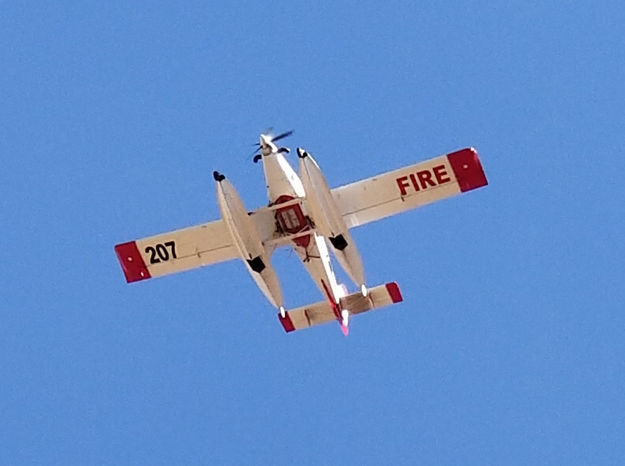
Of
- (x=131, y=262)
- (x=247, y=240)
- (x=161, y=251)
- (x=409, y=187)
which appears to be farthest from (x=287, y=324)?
(x=409, y=187)

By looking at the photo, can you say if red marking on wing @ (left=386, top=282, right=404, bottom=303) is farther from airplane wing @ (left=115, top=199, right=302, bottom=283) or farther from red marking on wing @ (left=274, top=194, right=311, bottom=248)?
airplane wing @ (left=115, top=199, right=302, bottom=283)

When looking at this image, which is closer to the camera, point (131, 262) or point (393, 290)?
point (393, 290)

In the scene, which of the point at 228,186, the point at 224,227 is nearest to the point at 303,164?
the point at 228,186

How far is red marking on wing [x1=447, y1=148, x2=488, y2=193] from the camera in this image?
3438 cm

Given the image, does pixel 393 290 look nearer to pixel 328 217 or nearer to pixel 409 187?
pixel 409 187

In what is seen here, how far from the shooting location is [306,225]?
34312 mm

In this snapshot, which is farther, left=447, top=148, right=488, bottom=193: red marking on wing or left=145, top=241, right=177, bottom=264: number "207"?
left=145, top=241, right=177, bottom=264: number "207"

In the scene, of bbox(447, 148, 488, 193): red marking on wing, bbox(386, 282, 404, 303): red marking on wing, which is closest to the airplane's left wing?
bbox(386, 282, 404, 303): red marking on wing

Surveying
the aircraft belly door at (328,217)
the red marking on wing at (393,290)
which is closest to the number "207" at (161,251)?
the aircraft belly door at (328,217)

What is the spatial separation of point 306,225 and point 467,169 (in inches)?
157

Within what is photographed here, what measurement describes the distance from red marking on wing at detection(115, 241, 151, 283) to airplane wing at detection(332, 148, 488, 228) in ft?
17.0

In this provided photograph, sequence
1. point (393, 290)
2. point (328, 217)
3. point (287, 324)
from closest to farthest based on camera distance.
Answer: point (328, 217), point (393, 290), point (287, 324)

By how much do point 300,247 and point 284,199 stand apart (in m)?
1.43

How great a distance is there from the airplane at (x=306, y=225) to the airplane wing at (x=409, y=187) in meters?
0.02
